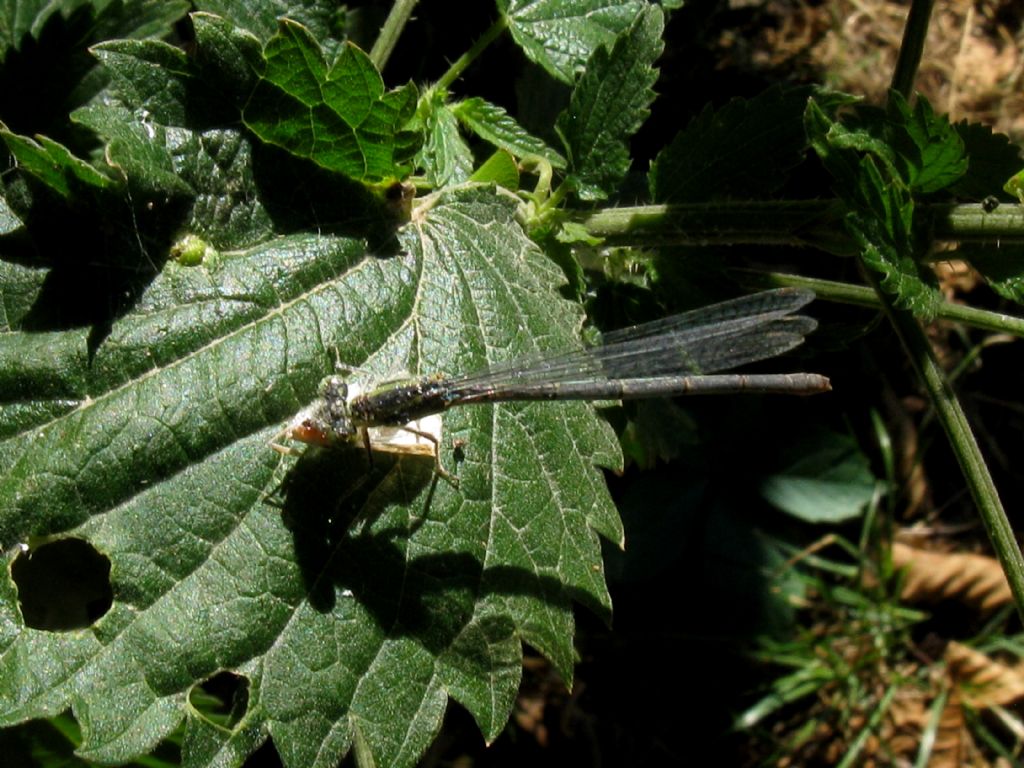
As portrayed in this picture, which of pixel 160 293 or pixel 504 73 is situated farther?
pixel 504 73

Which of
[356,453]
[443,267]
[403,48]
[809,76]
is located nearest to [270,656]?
[356,453]

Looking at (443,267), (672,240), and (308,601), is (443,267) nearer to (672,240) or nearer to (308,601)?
(672,240)

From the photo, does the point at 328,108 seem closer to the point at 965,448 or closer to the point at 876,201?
the point at 876,201

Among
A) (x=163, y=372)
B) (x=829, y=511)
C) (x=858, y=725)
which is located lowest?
(x=858, y=725)

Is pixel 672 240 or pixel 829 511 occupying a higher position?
pixel 672 240

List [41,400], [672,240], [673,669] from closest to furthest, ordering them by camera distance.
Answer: [41,400] → [672,240] → [673,669]

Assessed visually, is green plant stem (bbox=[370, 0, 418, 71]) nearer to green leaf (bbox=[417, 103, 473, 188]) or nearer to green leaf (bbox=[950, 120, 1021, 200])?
green leaf (bbox=[417, 103, 473, 188])

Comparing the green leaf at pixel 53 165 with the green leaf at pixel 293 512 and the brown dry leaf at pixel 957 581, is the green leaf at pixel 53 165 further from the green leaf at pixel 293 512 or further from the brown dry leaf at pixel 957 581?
the brown dry leaf at pixel 957 581

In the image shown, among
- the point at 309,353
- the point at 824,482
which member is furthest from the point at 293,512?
the point at 824,482
